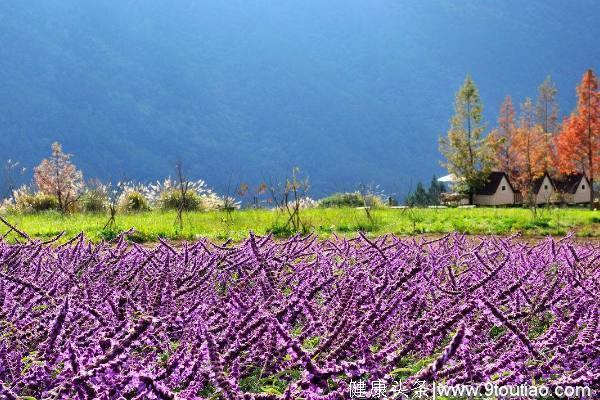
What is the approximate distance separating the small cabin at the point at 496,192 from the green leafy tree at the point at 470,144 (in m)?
3.37

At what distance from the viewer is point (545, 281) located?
4117 mm

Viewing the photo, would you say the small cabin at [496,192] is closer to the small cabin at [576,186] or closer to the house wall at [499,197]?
the house wall at [499,197]

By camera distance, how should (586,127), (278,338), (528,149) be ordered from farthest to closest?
(528,149) → (586,127) → (278,338)

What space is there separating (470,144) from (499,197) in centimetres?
792

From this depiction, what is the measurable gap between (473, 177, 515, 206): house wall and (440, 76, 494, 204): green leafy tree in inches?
141

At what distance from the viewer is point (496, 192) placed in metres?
68.1

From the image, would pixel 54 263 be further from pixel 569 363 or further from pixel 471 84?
pixel 471 84

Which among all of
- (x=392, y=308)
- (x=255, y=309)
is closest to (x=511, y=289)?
(x=392, y=308)

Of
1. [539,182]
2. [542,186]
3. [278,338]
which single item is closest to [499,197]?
[542,186]

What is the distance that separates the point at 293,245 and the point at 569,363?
3.22 metres

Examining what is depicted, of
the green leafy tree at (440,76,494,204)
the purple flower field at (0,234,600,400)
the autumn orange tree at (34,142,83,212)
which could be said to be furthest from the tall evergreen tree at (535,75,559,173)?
the purple flower field at (0,234,600,400)

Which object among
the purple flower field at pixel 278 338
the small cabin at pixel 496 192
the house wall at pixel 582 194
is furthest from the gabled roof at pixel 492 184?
the purple flower field at pixel 278 338

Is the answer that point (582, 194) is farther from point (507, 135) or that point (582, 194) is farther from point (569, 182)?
point (507, 135)

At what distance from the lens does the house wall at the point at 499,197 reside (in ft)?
223
